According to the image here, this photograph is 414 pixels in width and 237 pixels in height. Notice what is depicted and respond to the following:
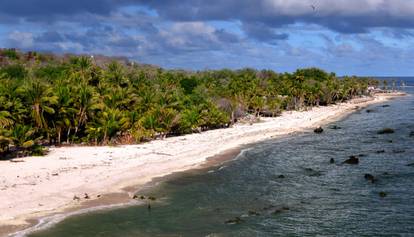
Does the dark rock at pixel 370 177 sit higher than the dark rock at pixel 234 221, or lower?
higher

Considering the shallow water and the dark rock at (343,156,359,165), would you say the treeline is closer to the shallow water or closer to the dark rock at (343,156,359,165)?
the shallow water

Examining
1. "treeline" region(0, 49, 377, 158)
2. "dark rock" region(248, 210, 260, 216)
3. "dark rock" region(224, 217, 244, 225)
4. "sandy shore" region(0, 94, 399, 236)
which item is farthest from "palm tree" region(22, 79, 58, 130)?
"dark rock" region(224, 217, 244, 225)

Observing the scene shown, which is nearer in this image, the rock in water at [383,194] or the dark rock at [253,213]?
the dark rock at [253,213]

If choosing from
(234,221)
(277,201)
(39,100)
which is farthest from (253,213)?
(39,100)

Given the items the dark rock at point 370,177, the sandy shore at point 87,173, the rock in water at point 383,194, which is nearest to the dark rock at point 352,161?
the dark rock at point 370,177

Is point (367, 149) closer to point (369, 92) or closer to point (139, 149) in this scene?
point (139, 149)

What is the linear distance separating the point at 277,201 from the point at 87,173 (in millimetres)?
13933

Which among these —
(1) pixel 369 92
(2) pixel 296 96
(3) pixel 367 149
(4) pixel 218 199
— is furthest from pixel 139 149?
(1) pixel 369 92

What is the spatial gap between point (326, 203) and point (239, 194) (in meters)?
5.78

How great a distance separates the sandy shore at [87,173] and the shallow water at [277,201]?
2.01 meters

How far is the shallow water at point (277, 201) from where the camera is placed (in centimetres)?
2441

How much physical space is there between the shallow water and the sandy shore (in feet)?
6.60

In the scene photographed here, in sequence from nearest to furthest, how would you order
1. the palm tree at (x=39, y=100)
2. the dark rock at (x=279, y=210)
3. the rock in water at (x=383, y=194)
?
the dark rock at (x=279, y=210) < the rock in water at (x=383, y=194) < the palm tree at (x=39, y=100)

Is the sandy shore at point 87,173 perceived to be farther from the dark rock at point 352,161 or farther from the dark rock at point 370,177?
the dark rock at point 370,177
